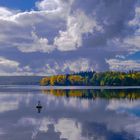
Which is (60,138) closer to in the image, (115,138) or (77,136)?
(77,136)

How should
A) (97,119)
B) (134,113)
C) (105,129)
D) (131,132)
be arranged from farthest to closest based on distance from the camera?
(134,113), (97,119), (105,129), (131,132)

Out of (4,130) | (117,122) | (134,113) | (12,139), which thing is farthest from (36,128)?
(134,113)

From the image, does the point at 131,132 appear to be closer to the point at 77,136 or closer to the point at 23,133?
the point at 77,136

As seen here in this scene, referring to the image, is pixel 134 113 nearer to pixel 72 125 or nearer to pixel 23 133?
pixel 72 125

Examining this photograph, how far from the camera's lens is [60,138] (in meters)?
40.2

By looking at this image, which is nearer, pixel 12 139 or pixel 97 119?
pixel 12 139

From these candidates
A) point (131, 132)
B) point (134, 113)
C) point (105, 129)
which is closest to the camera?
point (131, 132)

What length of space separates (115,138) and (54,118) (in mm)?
19206

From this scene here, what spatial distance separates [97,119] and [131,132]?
13831 mm

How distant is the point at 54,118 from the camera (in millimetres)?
57812

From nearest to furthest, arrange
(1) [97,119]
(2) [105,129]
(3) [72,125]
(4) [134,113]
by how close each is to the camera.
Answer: (2) [105,129], (3) [72,125], (1) [97,119], (4) [134,113]

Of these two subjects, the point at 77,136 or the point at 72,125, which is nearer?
the point at 77,136

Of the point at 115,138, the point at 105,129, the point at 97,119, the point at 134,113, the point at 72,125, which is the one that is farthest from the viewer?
the point at 134,113

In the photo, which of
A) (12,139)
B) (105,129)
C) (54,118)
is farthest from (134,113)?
(12,139)
